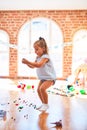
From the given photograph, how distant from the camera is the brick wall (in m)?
6.47

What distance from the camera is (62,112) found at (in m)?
2.84

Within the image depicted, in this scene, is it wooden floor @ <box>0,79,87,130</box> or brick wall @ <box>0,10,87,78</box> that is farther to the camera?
brick wall @ <box>0,10,87,78</box>

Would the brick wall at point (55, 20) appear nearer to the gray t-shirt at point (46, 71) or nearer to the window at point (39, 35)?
the window at point (39, 35)

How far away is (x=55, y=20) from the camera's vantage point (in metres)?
6.50

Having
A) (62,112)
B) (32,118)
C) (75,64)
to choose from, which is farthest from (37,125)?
(75,64)

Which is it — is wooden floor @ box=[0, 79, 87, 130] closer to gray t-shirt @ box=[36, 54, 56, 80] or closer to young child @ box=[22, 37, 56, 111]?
young child @ box=[22, 37, 56, 111]

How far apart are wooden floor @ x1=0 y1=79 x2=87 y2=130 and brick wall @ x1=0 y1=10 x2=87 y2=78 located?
2.72m

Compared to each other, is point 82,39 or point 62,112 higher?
point 82,39

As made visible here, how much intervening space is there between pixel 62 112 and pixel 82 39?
12.8ft

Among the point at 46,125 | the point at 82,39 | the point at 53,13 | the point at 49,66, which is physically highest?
the point at 53,13

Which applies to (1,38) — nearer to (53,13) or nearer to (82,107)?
(53,13)
